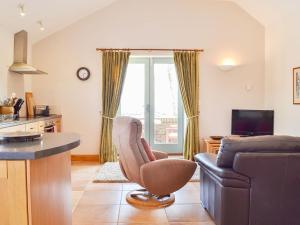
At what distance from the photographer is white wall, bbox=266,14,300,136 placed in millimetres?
4895

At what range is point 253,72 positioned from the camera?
6.06m

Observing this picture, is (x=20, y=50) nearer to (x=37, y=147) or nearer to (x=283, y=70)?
(x=37, y=147)

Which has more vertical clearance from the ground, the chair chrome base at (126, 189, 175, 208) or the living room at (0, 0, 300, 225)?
the living room at (0, 0, 300, 225)

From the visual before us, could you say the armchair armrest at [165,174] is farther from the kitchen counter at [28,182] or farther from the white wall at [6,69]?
the white wall at [6,69]

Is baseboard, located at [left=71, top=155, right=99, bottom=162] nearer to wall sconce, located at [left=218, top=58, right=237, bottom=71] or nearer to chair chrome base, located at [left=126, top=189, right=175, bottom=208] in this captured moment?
chair chrome base, located at [left=126, top=189, right=175, bottom=208]

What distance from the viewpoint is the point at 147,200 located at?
11.4 feet

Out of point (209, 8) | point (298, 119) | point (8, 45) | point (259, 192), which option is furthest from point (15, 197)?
point (209, 8)

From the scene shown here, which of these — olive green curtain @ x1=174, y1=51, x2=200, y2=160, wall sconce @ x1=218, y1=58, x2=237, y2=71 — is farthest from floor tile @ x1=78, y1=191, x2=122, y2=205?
wall sconce @ x1=218, y1=58, x2=237, y2=71

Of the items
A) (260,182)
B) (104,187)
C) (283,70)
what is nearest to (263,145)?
(260,182)

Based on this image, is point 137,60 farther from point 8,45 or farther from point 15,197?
point 15,197

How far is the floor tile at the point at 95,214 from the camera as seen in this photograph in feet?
9.76

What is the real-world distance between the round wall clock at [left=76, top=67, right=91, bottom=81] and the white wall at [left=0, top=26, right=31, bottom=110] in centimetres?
111

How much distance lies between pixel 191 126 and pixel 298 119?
76.6 inches

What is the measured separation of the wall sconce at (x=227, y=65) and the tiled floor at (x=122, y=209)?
8.96ft
